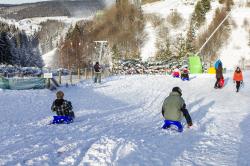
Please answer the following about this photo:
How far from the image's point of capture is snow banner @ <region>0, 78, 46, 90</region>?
2381cm

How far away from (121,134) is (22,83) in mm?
15121

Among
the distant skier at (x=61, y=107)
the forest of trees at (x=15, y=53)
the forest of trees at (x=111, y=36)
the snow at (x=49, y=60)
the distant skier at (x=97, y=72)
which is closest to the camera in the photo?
the distant skier at (x=61, y=107)

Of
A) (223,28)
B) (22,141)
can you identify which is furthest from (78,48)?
(22,141)

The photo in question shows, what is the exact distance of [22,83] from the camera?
24.2 meters

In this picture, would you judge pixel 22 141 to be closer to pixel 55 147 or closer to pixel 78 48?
pixel 55 147

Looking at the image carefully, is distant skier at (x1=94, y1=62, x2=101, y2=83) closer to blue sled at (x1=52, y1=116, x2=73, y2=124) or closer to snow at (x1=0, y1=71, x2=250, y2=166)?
snow at (x1=0, y1=71, x2=250, y2=166)

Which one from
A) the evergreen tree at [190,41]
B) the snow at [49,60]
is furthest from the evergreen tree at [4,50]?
the snow at [49,60]

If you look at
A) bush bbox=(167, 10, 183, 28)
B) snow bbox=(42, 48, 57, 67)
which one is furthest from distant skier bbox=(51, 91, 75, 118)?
snow bbox=(42, 48, 57, 67)

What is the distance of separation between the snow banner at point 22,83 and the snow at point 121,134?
3.15 meters

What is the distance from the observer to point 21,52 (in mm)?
100875

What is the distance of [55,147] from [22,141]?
1175mm

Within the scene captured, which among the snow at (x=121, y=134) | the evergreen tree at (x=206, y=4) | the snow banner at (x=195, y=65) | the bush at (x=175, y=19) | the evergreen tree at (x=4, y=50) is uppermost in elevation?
the evergreen tree at (x=206, y=4)

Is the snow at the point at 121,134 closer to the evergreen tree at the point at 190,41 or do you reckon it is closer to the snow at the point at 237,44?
the evergreen tree at the point at 190,41

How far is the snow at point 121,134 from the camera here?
7.83 m
